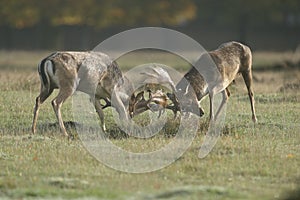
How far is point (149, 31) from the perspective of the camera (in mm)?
57656

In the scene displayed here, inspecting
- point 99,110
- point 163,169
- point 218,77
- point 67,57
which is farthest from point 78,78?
point 163,169

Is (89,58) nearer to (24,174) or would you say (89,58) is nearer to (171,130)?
(171,130)

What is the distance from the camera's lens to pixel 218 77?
15555 millimetres

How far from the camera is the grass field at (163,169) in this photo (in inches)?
398

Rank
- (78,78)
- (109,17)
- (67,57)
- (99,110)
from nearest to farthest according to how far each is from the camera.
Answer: (67,57)
(78,78)
(99,110)
(109,17)

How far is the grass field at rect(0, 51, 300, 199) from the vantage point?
33.1 ft

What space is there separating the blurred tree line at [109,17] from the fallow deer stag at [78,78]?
3788 cm

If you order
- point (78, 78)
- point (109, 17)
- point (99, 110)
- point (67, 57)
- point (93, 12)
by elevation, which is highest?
point (67, 57)

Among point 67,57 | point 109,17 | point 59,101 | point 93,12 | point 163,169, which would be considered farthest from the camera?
point 109,17

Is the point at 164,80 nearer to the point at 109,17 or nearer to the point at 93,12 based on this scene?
the point at 93,12

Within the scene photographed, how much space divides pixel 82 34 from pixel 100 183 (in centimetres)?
4705

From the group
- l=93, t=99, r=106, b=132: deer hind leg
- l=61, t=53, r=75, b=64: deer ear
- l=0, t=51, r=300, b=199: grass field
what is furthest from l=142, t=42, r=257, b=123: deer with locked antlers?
l=61, t=53, r=75, b=64: deer ear

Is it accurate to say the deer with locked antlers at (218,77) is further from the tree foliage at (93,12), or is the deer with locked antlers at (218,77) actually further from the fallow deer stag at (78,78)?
the tree foliage at (93,12)

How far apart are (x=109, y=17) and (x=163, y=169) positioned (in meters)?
43.8
